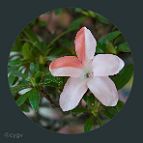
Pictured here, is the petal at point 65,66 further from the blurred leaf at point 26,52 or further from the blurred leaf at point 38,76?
the blurred leaf at point 26,52

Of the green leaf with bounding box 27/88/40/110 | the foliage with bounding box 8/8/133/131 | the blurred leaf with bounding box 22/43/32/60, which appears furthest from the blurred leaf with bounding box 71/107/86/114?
the blurred leaf with bounding box 22/43/32/60

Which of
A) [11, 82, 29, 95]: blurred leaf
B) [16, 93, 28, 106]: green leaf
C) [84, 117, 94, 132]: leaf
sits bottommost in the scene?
[84, 117, 94, 132]: leaf

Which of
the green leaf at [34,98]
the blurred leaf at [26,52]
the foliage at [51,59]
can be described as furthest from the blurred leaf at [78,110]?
the blurred leaf at [26,52]

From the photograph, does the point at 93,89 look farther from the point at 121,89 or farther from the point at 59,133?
the point at 59,133

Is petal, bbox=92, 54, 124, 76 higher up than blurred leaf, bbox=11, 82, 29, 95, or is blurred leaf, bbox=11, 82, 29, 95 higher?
petal, bbox=92, 54, 124, 76

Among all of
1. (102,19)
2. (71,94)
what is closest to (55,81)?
(71,94)

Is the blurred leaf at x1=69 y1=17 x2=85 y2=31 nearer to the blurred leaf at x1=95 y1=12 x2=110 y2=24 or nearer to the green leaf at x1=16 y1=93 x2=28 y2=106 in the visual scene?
the blurred leaf at x1=95 y1=12 x2=110 y2=24

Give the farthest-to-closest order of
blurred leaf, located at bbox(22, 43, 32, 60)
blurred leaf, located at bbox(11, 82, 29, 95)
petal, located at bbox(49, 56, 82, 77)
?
blurred leaf, located at bbox(22, 43, 32, 60)
blurred leaf, located at bbox(11, 82, 29, 95)
petal, located at bbox(49, 56, 82, 77)
